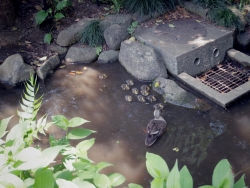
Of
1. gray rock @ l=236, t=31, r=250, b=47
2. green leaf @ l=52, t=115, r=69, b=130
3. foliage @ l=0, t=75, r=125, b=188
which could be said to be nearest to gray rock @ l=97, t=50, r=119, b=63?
gray rock @ l=236, t=31, r=250, b=47

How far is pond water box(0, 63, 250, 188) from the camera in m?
4.10

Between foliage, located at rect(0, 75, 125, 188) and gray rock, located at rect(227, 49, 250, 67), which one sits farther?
gray rock, located at rect(227, 49, 250, 67)

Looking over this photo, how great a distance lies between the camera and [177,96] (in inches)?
202

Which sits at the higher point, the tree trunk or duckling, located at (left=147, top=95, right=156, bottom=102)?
the tree trunk

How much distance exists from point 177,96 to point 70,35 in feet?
9.01

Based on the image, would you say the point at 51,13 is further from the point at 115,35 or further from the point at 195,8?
the point at 195,8

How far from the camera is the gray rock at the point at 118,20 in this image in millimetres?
6613

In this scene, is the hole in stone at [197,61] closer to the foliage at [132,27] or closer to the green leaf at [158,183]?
the foliage at [132,27]

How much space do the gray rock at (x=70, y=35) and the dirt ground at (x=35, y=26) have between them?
0.78ft

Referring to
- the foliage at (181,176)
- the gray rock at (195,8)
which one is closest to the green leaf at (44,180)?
the foliage at (181,176)

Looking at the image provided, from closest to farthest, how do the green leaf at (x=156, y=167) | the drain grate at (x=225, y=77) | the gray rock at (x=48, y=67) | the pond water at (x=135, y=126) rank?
the green leaf at (x=156, y=167) < the pond water at (x=135, y=126) < the drain grate at (x=225, y=77) < the gray rock at (x=48, y=67)

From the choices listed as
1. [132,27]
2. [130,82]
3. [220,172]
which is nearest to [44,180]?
Result: [220,172]

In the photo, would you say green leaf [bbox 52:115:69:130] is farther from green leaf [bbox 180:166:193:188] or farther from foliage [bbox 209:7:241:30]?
foliage [bbox 209:7:241:30]

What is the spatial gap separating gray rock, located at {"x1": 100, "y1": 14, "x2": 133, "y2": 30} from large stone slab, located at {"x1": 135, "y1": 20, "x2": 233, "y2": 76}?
1.13 ft
